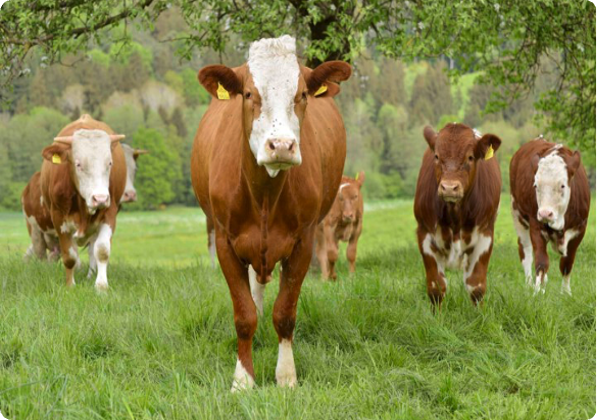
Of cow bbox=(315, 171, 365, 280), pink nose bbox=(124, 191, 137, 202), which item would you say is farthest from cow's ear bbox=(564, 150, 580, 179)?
pink nose bbox=(124, 191, 137, 202)

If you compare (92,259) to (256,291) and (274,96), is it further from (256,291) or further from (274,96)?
(274,96)

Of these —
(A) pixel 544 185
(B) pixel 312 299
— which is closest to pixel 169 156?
(A) pixel 544 185

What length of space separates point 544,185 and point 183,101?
3652cm

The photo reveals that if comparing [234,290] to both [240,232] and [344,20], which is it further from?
[344,20]

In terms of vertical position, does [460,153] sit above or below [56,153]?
above

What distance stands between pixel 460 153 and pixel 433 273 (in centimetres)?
117

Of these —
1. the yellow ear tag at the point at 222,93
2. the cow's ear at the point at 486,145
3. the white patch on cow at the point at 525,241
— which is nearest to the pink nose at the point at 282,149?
the yellow ear tag at the point at 222,93

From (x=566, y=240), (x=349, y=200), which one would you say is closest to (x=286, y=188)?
(x=566, y=240)

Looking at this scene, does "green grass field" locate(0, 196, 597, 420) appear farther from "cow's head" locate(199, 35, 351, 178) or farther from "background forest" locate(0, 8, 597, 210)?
"background forest" locate(0, 8, 597, 210)

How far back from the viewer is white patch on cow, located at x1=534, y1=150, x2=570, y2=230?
9.23m

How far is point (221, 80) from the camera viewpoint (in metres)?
5.04

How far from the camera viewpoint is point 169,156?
34.8 metres

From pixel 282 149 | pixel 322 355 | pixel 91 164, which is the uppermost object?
pixel 282 149

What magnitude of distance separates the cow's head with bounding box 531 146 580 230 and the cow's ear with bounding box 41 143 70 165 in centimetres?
620
